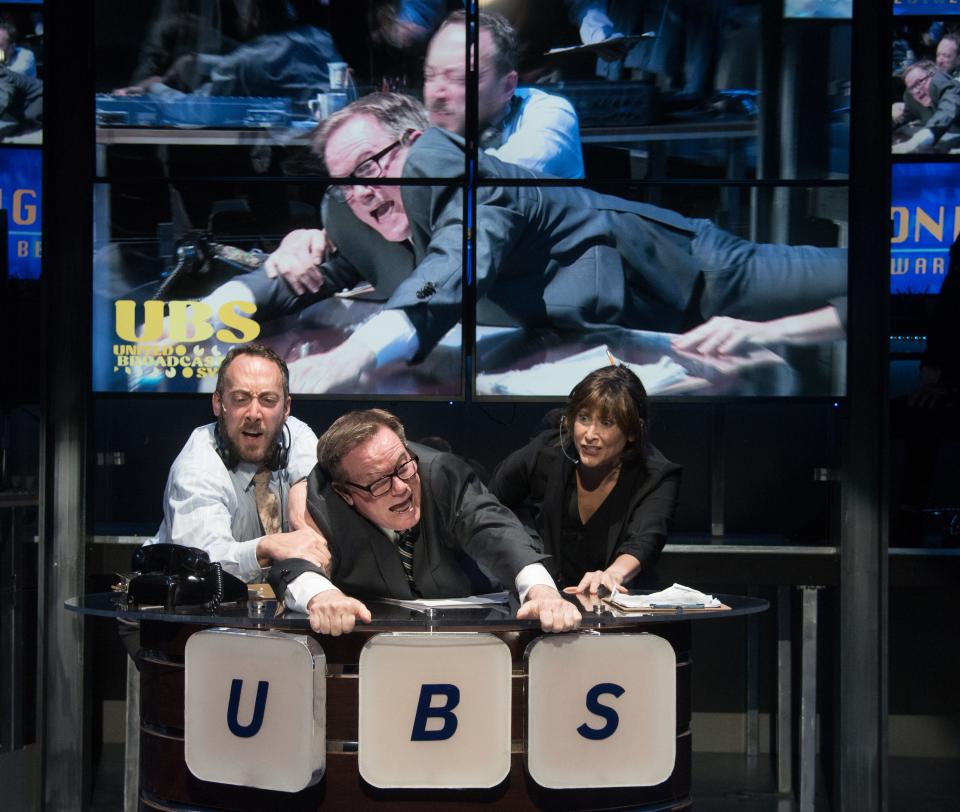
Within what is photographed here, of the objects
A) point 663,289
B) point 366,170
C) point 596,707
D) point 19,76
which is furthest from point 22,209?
point 596,707

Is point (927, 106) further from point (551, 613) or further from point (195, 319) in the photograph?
point (551, 613)

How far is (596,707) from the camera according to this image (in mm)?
3449

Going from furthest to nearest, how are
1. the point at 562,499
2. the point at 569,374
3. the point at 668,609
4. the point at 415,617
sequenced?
the point at 569,374 < the point at 562,499 < the point at 668,609 < the point at 415,617

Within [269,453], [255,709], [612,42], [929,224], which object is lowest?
[255,709]

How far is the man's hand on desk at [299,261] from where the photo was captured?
18.6 feet

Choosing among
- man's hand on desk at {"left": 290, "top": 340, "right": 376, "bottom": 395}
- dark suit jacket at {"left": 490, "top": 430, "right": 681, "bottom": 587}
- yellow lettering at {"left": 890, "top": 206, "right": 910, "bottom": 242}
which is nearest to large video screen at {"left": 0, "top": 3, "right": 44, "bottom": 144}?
man's hand on desk at {"left": 290, "top": 340, "right": 376, "bottom": 395}

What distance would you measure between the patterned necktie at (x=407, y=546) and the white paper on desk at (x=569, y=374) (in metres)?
1.78

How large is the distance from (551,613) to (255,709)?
762 millimetres

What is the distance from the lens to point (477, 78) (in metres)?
5.68

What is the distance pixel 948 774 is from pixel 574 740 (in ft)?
10.7

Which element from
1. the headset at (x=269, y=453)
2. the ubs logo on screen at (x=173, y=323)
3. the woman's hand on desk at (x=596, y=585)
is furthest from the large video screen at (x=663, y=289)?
the woman's hand on desk at (x=596, y=585)

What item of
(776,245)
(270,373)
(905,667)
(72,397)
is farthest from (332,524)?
(905,667)

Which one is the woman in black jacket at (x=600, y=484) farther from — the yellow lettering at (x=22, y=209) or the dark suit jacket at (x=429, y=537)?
the yellow lettering at (x=22, y=209)

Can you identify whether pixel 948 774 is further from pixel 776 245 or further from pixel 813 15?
pixel 813 15
